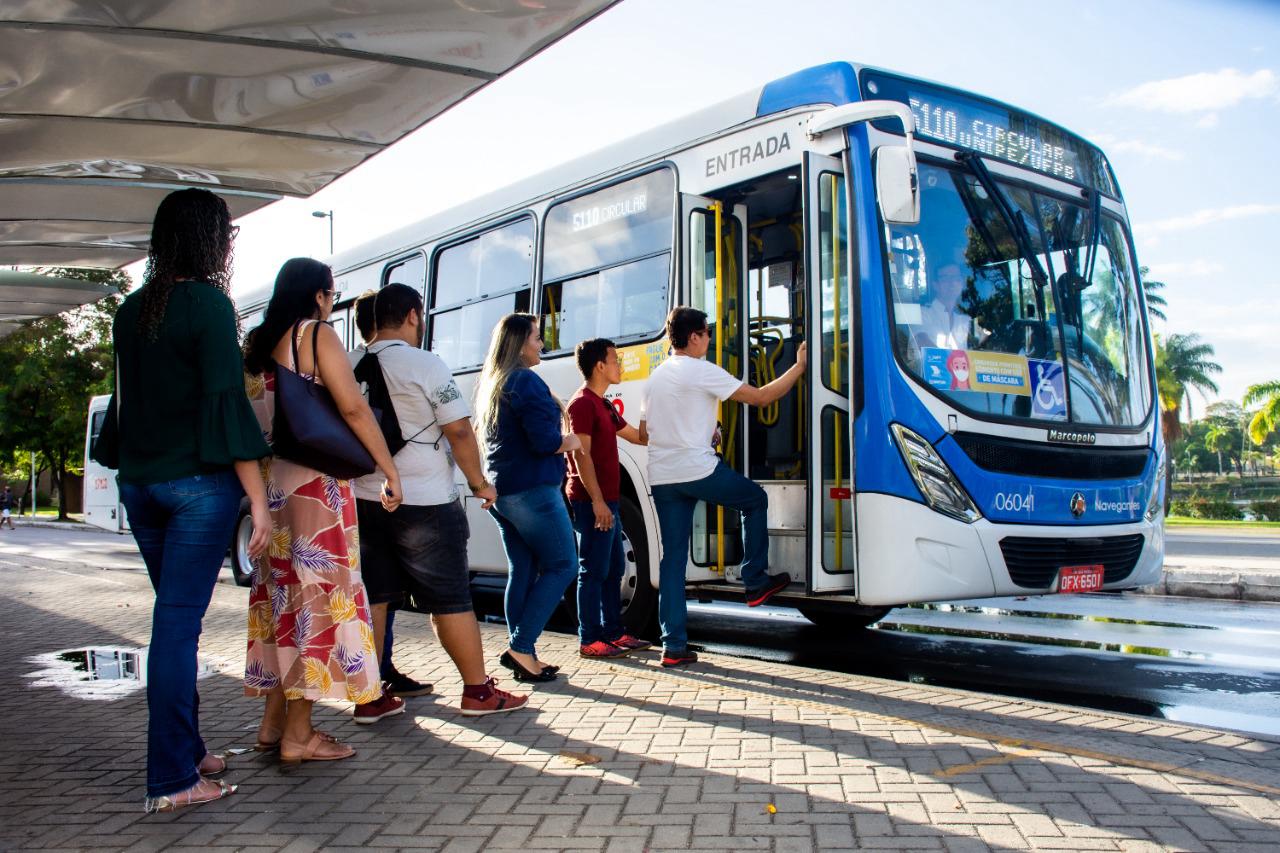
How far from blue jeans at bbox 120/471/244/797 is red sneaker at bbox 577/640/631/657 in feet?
10.2

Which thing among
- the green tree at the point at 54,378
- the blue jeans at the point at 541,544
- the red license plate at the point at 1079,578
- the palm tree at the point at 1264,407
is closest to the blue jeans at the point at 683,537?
the blue jeans at the point at 541,544

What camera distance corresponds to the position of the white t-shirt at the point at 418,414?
5.15 metres

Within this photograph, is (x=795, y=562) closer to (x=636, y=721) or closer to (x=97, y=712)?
(x=636, y=721)

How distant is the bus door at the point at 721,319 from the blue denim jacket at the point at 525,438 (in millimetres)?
1325

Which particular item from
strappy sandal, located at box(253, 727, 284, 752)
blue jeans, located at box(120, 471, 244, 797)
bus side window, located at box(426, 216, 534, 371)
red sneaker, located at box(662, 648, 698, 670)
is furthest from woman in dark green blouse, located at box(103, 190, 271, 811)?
bus side window, located at box(426, 216, 534, 371)

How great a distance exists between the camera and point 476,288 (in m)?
9.59

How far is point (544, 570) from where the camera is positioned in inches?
239

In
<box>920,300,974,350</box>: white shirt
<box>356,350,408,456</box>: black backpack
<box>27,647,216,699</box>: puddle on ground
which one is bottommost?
<box>27,647,216,699</box>: puddle on ground

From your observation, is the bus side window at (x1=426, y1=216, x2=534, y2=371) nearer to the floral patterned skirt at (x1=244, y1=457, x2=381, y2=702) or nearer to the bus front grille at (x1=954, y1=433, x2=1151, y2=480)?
the bus front grille at (x1=954, y1=433, x2=1151, y2=480)

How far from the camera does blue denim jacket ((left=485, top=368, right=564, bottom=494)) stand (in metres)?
5.87

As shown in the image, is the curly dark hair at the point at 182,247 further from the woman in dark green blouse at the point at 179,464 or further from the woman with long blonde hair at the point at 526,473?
the woman with long blonde hair at the point at 526,473

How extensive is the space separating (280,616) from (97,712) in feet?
6.31

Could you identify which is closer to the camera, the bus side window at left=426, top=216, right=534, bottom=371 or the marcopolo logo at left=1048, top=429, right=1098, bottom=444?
the marcopolo logo at left=1048, top=429, right=1098, bottom=444

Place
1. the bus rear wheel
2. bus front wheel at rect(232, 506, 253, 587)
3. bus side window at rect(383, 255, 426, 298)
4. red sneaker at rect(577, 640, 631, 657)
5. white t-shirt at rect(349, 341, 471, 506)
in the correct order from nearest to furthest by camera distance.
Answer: white t-shirt at rect(349, 341, 471, 506) < red sneaker at rect(577, 640, 631, 657) < the bus rear wheel < bus side window at rect(383, 255, 426, 298) < bus front wheel at rect(232, 506, 253, 587)
